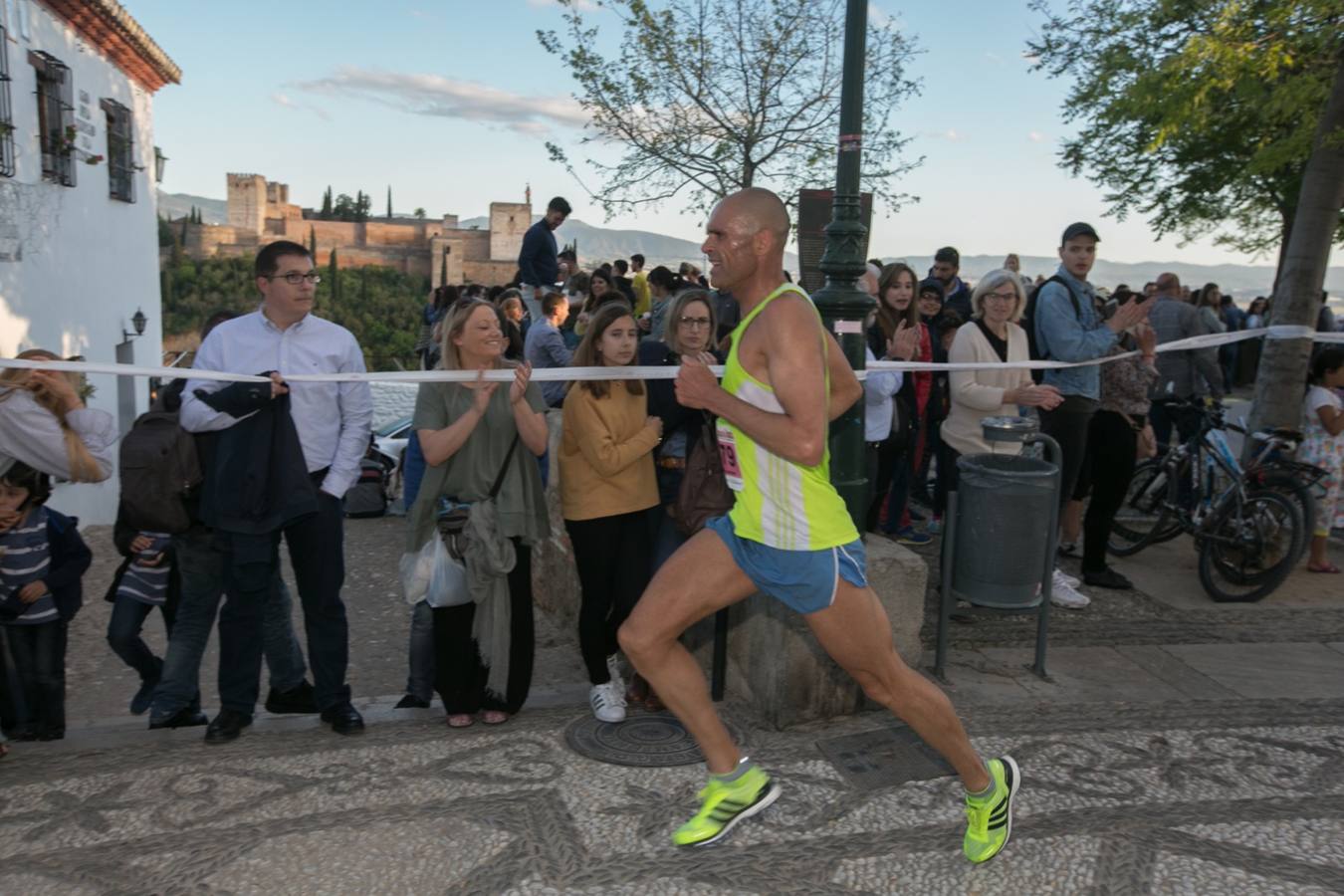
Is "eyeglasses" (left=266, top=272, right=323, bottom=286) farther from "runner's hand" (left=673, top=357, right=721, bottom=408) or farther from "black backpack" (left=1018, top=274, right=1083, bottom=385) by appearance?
"black backpack" (left=1018, top=274, right=1083, bottom=385)

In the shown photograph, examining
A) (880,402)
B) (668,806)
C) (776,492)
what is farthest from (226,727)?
(880,402)

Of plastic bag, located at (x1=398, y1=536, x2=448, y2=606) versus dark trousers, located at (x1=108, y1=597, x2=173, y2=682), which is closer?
plastic bag, located at (x1=398, y1=536, x2=448, y2=606)

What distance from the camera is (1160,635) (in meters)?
5.77

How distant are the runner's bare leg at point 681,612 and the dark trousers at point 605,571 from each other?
1.12 m

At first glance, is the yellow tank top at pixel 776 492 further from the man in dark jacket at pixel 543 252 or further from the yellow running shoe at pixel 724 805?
the man in dark jacket at pixel 543 252

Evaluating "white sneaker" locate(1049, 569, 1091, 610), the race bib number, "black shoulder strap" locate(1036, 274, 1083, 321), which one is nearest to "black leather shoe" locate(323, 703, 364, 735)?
the race bib number

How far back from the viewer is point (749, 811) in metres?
3.40

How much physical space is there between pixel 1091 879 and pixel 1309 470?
4.22 metres

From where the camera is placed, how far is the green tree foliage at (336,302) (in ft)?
250

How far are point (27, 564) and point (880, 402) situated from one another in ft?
15.5

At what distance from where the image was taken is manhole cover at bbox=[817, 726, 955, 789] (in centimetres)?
384

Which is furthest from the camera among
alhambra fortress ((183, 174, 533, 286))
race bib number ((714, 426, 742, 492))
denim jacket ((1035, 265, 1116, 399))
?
alhambra fortress ((183, 174, 533, 286))

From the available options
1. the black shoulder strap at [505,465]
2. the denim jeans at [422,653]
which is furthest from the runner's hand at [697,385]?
the denim jeans at [422,653]

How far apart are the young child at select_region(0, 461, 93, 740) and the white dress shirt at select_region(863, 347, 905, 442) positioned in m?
4.41
